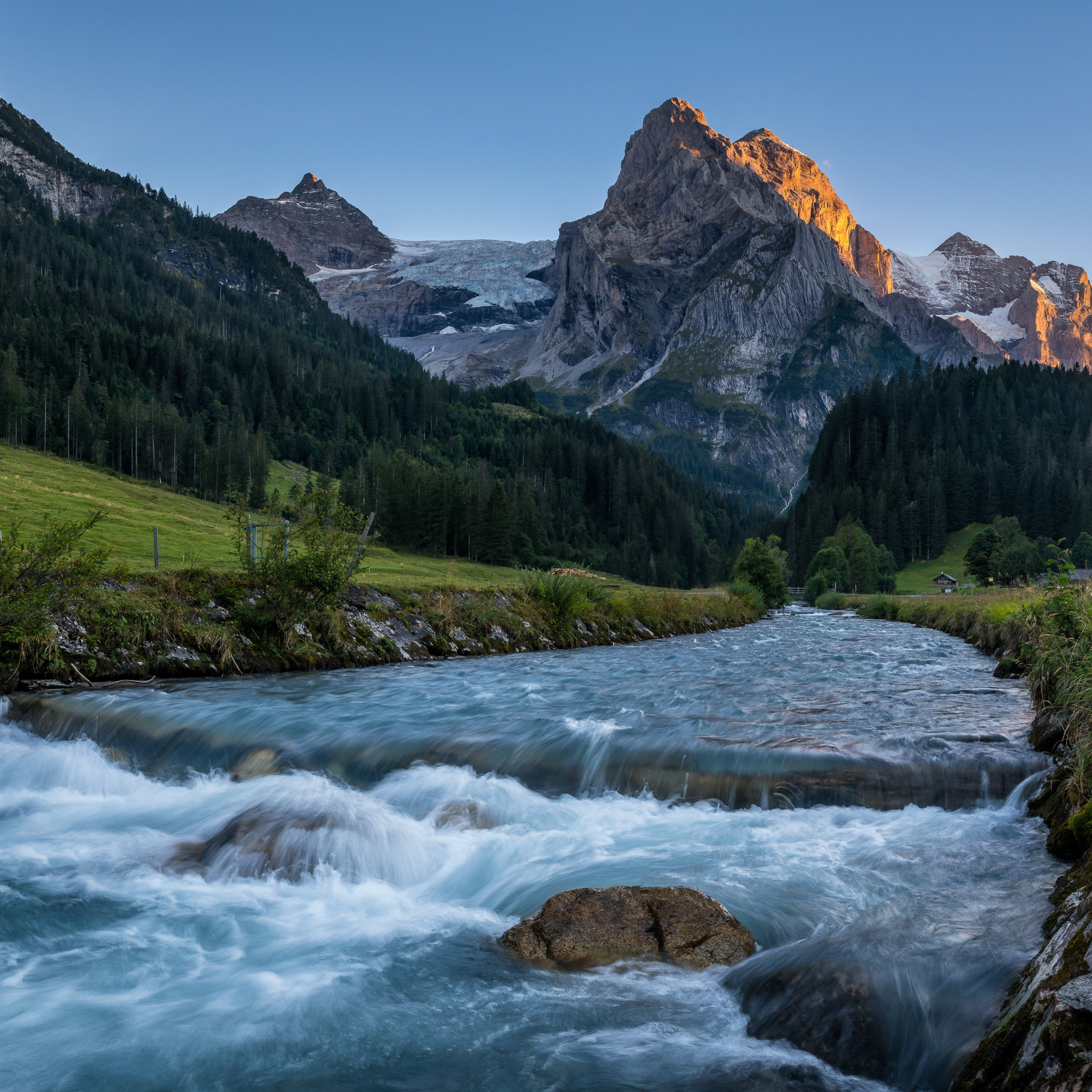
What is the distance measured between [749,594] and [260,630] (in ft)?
175

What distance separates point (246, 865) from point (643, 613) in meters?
34.1

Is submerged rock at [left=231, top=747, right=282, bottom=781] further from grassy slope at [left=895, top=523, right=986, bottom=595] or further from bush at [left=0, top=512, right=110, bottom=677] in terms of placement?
grassy slope at [left=895, top=523, right=986, bottom=595]

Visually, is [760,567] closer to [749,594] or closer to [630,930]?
[749,594]

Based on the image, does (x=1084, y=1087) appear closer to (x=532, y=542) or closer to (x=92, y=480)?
(x=92, y=480)

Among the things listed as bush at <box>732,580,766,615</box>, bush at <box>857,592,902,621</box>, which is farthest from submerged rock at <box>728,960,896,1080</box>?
bush at <box>857,592,902,621</box>

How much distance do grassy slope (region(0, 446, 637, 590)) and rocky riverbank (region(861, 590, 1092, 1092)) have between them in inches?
819

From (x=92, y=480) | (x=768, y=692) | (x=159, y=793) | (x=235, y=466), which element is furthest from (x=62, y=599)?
(x=235, y=466)

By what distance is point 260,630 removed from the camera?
23172 millimetres

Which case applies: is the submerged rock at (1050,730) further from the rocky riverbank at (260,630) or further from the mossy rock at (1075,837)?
the rocky riverbank at (260,630)

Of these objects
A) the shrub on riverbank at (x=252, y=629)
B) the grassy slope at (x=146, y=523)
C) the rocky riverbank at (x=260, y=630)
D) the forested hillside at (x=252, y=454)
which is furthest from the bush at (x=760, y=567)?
the shrub on riverbank at (x=252, y=629)

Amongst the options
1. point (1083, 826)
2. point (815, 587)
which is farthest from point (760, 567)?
point (1083, 826)

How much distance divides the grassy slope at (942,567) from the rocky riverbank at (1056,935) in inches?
5256

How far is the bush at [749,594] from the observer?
223 feet

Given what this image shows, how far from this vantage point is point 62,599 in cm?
1834
